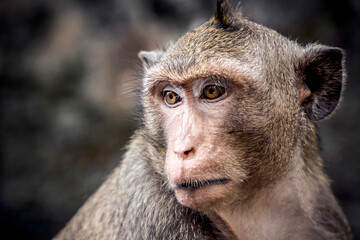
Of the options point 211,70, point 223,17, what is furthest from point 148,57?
point 211,70

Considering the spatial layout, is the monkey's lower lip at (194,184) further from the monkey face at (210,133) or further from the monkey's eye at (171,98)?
the monkey's eye at (171,98)

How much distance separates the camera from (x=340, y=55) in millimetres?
3600

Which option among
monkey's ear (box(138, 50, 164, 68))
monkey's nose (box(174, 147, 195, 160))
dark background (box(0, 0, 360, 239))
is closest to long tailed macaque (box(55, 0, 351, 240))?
monkey's nose (box(174, 147, 195, 160))

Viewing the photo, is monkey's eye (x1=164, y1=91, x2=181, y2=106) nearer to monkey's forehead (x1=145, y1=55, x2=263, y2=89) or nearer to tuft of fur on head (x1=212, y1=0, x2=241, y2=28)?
monkey's forehead (x1=145, y1=55, x2=263, y2=89)

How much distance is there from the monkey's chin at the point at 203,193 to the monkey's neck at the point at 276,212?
1.25 ft

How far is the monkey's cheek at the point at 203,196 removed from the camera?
3.06 meters

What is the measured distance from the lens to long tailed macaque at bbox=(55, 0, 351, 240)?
10.3 feet

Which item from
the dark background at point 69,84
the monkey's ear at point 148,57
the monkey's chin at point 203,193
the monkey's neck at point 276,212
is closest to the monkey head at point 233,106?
the monkey's chin at point 203,193

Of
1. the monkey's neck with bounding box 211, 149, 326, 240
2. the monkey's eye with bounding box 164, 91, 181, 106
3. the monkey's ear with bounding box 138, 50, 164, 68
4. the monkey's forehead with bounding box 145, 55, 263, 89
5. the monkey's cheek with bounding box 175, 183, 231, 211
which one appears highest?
the monkey's ear with bounding box 138, 50, 164, 68

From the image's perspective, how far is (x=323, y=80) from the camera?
3.64 m

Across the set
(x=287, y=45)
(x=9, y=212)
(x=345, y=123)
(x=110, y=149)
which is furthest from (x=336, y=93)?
(x=9, y=212)

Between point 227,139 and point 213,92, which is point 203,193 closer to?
point 227,139

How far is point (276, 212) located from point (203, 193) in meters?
1.05

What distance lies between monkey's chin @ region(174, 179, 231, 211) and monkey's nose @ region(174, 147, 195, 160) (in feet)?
0.65
